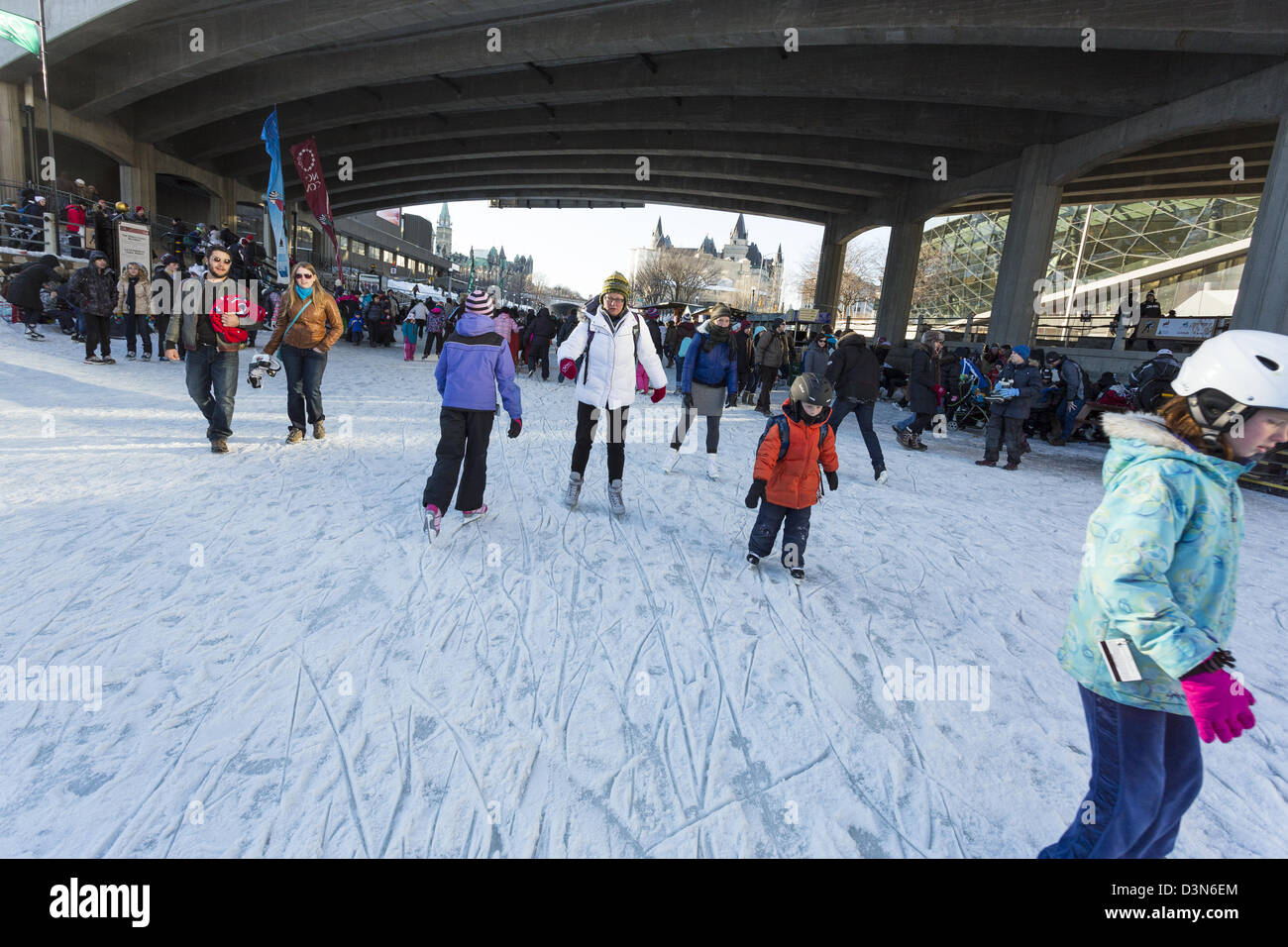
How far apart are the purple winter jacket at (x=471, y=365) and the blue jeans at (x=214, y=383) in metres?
2.67

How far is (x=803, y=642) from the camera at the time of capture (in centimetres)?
338

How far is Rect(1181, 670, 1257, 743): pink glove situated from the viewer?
4.23 feet

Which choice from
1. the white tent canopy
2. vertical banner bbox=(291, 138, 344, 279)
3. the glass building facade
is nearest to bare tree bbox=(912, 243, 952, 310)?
the glass building facade

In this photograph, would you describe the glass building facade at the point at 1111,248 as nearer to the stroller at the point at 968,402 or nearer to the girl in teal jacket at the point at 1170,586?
the stroller at the point at 968,402

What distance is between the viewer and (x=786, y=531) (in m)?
4.29

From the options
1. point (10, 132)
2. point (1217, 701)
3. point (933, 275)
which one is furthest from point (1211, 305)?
point (10, 132)

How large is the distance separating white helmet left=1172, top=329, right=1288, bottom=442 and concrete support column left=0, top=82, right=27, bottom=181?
26.9 m

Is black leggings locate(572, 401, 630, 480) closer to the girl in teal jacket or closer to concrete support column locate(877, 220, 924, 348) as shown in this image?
the girl in teal jacket

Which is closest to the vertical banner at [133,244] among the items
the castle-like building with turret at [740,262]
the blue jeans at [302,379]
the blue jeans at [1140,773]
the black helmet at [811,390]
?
the blue jeans at [302,379]

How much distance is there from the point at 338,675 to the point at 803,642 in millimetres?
2339

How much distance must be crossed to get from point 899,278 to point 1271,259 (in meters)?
13.9
